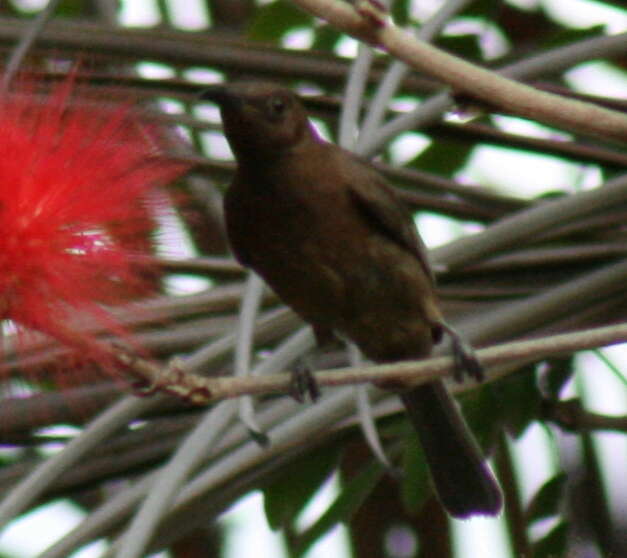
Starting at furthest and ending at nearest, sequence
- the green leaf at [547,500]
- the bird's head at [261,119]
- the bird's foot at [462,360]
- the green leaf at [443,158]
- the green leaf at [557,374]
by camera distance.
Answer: the green leaf at [443,158] < the green leaf at [557,374] < the green leaf at [547,500] < the bird's head at [261,119] < the bird's foot at [462,360]

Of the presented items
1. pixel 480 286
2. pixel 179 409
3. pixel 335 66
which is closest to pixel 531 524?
pixel 480 286

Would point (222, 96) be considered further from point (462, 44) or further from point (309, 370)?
point (462, 44)

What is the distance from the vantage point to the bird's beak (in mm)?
2154

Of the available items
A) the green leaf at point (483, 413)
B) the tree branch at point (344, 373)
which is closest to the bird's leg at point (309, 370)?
the green leaf at point (483, 413)

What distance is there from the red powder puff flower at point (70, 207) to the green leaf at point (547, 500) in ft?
3.00

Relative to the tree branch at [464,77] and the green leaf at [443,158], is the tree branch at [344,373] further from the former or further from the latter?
the green leaf at [443,158]

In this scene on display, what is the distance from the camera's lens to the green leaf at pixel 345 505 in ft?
7.73

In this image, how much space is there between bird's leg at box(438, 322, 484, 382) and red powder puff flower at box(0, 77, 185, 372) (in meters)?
0.42

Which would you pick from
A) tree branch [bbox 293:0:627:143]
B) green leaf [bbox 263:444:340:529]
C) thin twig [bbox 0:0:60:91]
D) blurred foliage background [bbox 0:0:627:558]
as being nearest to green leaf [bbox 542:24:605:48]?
blurred foliage background [bbox 0:0:627:558]

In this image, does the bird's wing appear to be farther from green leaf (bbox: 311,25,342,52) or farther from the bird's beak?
green leaf (bbox: 311,25,342,52)

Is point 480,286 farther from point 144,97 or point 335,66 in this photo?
point 144,97

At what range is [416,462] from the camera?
2441mm

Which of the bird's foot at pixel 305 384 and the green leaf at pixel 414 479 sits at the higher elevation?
the bird's foot at pixel 305 384

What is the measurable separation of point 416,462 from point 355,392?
0.41 metres
